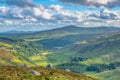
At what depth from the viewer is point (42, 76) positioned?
145625 millimetres

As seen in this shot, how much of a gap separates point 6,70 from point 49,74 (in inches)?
897

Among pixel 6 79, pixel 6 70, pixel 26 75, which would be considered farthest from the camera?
pixel 6 70

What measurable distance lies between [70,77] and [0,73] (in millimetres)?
38536

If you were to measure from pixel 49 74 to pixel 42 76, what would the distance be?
813 centimetres

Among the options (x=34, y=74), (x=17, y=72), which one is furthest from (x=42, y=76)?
(x=17, y=72)

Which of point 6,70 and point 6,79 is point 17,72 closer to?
point 6,70

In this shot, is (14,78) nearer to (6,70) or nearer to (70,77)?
(6,70)

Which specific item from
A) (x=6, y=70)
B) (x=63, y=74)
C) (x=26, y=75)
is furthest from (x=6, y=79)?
(x=63, y=74)

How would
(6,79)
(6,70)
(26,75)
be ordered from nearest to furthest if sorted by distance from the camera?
(6,79) → (26,75) → (6,70)

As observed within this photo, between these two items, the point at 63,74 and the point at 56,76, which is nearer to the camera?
the point at 56,76

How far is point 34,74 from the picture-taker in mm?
148250

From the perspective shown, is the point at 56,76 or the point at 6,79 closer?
the point at 6,79

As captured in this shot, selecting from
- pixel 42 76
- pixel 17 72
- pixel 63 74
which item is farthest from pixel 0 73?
pixel 63 74

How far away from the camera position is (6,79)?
126812 mm
